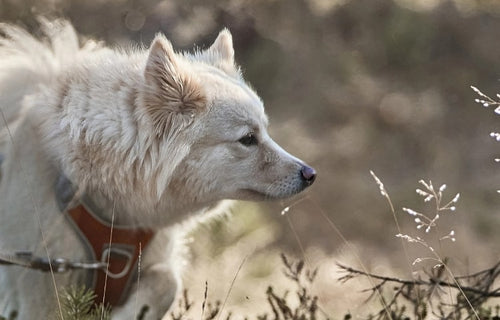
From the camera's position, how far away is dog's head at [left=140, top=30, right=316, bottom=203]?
4.05 meters

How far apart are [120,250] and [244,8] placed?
8322 mm

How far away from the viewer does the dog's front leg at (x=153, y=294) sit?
407 cm

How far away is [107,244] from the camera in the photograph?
3.91 meters

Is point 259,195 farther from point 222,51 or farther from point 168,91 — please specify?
point 222,51

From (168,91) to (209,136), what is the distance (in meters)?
0.28

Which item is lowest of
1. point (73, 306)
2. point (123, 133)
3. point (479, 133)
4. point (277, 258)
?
point (277, 258)

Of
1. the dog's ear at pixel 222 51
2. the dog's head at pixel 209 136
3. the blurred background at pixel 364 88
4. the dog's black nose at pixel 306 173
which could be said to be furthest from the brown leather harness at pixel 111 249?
the blurred background at pixel 364 88

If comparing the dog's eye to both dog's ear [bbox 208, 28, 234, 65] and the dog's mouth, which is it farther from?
dog's ear [bbox 208, 28, 234, 65]

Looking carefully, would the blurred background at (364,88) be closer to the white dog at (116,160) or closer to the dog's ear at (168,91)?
the white dog at (116,160)

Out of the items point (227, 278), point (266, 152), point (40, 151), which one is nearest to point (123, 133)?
point (40, 151)

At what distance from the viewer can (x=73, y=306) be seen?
3061 mm

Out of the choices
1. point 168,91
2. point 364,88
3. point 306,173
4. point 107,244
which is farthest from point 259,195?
point 364,88

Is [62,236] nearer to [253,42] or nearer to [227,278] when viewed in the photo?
[227,278]

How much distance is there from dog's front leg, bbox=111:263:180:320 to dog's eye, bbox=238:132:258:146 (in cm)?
64
